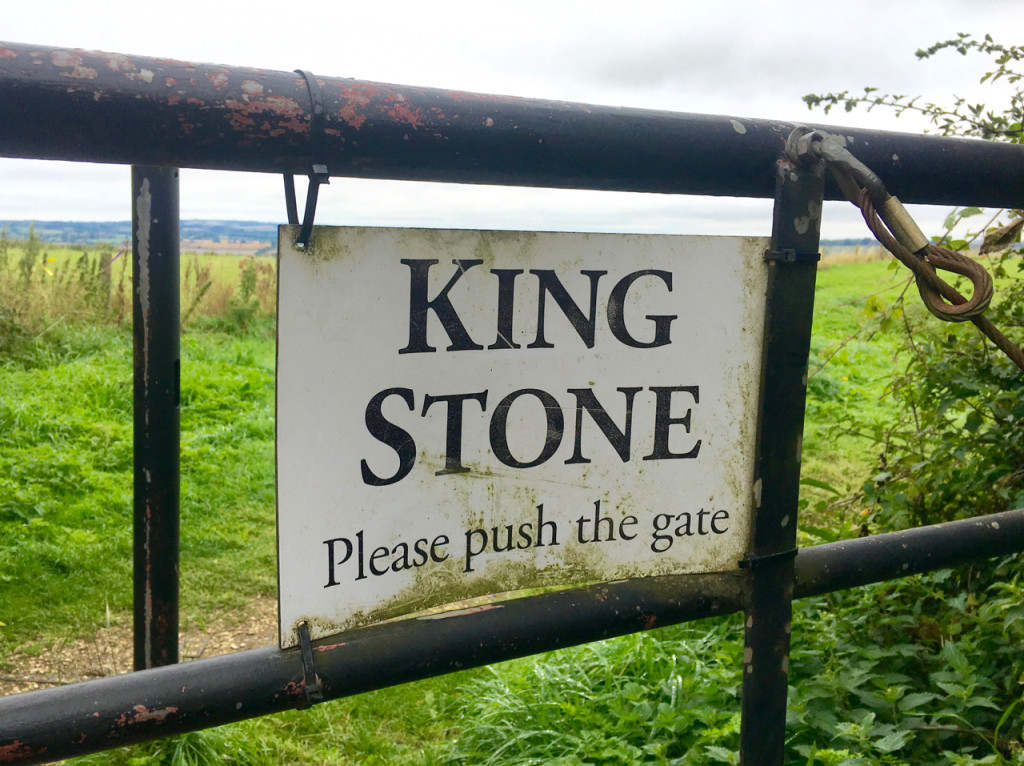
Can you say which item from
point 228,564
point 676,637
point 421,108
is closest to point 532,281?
point 421,108

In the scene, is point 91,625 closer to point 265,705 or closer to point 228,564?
point 228,564

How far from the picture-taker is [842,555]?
127 cm

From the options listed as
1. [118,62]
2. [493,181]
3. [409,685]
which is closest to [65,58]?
[118,62]

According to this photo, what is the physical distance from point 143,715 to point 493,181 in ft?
2.41

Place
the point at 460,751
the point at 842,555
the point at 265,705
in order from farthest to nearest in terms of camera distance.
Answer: the point at 460,751 < the point at 842,555 < the point at 265,705

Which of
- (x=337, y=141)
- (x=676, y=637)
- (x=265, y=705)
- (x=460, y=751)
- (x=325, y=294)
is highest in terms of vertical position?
(x=337, y=141)

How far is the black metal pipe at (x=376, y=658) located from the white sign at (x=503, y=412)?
0.11 feet

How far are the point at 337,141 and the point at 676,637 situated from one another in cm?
254

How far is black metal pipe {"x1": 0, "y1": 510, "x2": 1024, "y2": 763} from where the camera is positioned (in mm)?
879

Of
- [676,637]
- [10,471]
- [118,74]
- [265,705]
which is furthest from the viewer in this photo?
[10,471]

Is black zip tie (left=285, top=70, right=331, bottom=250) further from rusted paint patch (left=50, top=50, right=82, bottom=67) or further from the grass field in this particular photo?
the grass field

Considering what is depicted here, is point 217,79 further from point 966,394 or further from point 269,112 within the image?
point 966,394

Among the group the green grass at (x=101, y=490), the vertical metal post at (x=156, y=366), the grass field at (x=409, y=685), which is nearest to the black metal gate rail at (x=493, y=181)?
the grass field at (x=409, y=685)

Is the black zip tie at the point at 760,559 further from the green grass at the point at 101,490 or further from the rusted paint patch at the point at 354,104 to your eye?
the green grass at the point at 101,490
